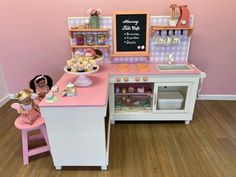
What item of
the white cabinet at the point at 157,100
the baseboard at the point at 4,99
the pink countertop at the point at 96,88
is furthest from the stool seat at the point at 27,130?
the baseboard at the point at 4,99

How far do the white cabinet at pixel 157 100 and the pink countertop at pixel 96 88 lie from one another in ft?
0.30

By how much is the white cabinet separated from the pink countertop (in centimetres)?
9

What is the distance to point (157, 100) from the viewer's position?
232 centimetres

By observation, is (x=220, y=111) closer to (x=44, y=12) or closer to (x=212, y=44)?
(x=212, y=44)

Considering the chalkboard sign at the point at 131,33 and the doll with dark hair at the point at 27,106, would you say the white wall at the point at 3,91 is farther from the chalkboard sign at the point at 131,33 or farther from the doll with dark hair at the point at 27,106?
the chalkboard sign at the point at 131,33

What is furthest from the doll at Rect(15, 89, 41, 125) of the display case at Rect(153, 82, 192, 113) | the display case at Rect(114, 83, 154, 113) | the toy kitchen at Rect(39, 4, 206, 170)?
the display case at Rect(153, 82, 192, 113)

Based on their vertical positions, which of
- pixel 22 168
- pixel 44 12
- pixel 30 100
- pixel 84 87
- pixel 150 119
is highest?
pixel 44 12

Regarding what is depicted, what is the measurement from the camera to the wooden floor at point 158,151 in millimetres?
1711

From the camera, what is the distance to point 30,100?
173 cm

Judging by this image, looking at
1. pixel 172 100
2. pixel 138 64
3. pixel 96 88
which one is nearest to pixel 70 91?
pixel 96 88

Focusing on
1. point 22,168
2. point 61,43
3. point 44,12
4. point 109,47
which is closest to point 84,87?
point 109,47

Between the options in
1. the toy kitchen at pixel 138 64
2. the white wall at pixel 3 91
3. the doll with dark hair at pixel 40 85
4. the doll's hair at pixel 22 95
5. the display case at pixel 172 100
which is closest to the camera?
the doll's hair at pixel 22 95

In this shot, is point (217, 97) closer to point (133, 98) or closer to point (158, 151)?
point (133, 98)

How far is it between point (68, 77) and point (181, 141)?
1453mm
